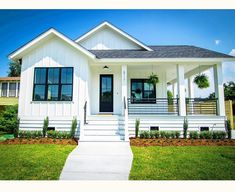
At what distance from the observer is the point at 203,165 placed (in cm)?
531

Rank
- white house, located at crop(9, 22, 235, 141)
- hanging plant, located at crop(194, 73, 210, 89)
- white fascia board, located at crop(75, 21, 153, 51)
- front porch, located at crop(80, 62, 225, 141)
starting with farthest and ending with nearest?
white fascia board, located at crop(75, 21, 153, 51) < hanging plant, located at crop(194, 73, 210, 89) < white house, located at crop(9, 22, 235, 141) < front porch, located at crop(80, 62, 225, 141)

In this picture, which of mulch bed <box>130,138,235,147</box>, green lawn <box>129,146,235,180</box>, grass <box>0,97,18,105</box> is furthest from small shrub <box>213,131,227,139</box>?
grass <box>0,97,18,105</box>

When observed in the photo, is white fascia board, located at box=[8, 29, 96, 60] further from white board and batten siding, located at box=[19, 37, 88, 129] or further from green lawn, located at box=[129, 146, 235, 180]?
green lawn, located at box=[129, 146, 235, 180]

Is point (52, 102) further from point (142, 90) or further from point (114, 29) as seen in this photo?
point (114, 29)

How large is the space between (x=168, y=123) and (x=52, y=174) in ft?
21.5

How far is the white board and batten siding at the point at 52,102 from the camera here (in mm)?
9523

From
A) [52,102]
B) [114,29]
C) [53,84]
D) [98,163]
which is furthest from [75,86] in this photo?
[114,29]

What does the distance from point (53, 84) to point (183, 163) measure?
288 inches

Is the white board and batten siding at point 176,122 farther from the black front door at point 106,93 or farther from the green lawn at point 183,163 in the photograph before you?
the green lawn at point 183,163

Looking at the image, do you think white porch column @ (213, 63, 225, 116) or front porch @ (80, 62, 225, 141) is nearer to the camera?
front porch @ (80, 62, 225, 141)

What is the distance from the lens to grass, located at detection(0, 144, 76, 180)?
4.75 m

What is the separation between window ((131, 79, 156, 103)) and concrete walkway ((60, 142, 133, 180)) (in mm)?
5396

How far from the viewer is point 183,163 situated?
18.0ft
